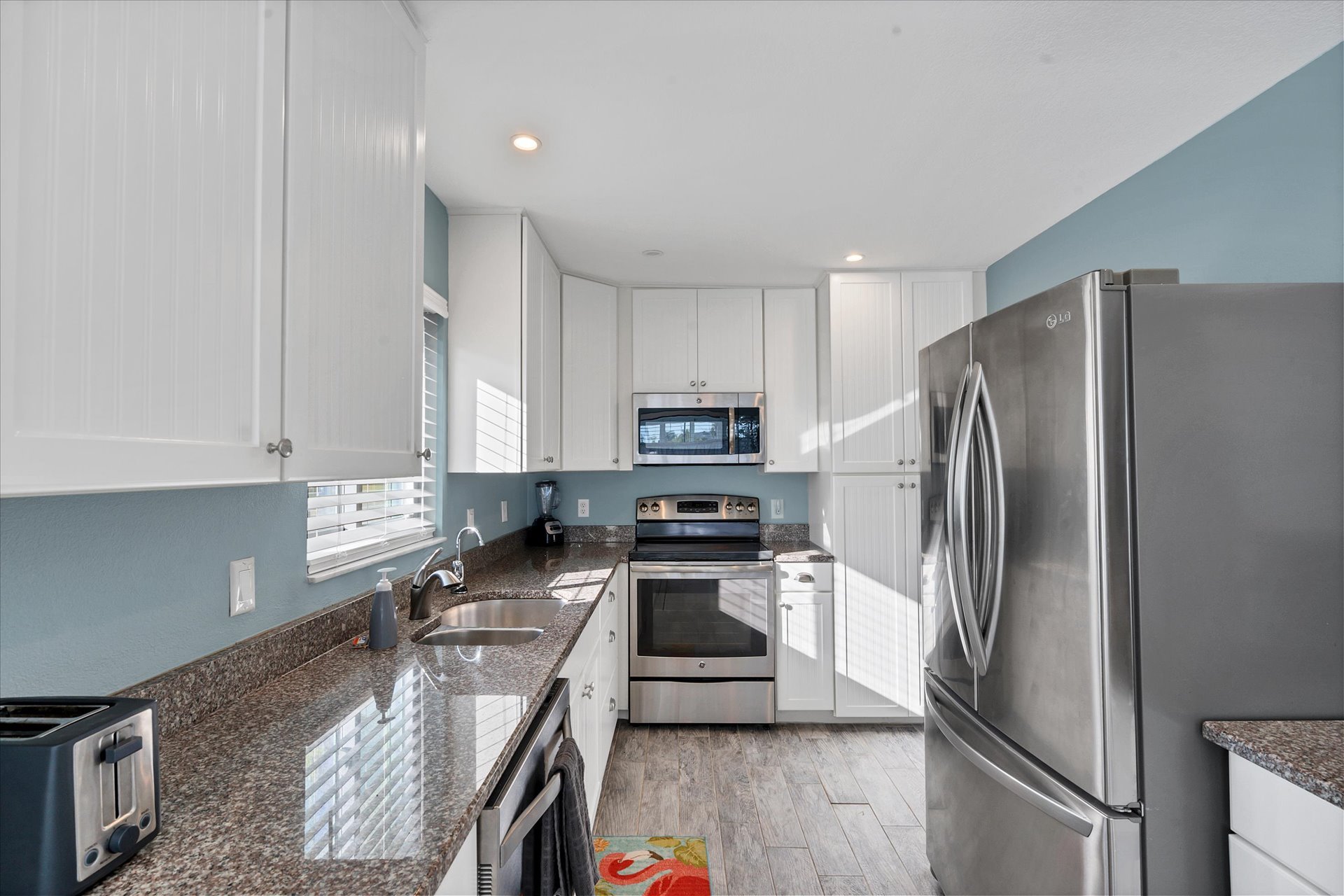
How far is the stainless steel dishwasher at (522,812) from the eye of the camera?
1.06 meters

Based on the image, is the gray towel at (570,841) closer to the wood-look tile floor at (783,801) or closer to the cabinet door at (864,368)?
the wood-look tile floor at (783,801)

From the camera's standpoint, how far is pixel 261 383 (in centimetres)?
93

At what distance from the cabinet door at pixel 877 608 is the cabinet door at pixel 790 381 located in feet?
1.46

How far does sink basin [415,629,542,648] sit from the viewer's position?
1.97 meters

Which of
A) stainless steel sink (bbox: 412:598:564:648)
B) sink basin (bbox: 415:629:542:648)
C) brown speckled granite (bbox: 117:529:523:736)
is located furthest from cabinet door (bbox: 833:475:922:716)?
brown speckled granite (bbox: 117:529:523:736)

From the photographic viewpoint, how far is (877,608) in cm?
333

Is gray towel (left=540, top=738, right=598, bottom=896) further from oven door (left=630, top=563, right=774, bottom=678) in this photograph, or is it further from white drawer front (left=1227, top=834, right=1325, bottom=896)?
oven door (left=630, top=563, right=774, bottom=678)

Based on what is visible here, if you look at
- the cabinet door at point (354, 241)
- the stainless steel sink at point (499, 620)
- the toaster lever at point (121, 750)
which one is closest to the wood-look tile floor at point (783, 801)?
the stainless steel sink at point (499, 620)

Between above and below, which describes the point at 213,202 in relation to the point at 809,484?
above

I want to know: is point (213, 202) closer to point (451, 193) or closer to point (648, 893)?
point (451, 193)

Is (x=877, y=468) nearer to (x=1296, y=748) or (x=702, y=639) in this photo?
(x=702, y=639)

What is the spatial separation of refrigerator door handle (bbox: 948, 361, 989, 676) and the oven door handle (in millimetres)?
1617

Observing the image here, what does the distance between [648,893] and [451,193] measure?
248 cm

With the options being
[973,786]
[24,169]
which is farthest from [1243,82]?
[24,169]
